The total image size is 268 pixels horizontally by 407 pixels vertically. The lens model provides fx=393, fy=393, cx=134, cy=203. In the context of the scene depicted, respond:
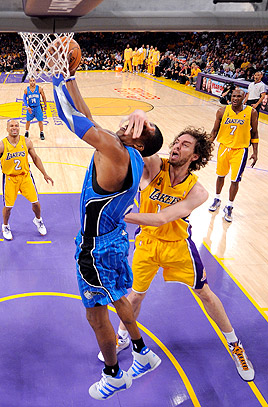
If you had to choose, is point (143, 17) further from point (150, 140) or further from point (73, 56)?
point (150, 140)

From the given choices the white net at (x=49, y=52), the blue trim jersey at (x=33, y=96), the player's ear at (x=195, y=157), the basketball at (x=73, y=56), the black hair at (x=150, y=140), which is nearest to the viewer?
the black hair at (x=150, y=140)

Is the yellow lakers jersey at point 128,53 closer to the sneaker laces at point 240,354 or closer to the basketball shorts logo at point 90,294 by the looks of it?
the sneaker laces at point 240,354

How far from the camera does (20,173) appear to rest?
5.48 meters

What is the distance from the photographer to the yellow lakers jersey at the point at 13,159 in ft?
17.6

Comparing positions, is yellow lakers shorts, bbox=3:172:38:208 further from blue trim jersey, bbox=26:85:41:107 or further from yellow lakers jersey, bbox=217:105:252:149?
blue trim jersey, bbox=26:85:41:107

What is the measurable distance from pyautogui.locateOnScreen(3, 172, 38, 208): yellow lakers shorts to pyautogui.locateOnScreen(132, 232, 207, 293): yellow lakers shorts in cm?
263

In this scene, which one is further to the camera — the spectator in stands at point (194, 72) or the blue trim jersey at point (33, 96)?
the spectator in stands at point (194, 72)

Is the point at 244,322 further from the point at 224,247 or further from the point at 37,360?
the point at 37,360

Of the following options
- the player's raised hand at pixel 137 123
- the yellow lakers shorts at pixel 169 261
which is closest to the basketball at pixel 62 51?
the player's raised hand at pixel 137 123

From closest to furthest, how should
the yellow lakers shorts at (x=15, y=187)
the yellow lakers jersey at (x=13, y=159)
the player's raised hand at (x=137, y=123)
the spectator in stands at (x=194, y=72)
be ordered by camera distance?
the player's raised hand at (x=137, y=123) < the yellow lakers jersey at (x=13, y=159) < the yellow lakers shorts at (x=15, y=187) < the spectator in stands at (x=194, y=72)

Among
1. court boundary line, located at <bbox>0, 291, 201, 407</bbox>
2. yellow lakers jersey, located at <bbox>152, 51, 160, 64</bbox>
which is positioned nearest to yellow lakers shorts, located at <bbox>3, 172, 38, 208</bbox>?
court boundary line, located at <bbox>0, 291, 201, 407</bbox>

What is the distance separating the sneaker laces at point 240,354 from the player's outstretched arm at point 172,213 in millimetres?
1362

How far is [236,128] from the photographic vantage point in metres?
6.25

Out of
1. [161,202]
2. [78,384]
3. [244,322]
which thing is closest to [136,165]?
[161,202]
